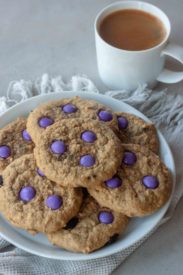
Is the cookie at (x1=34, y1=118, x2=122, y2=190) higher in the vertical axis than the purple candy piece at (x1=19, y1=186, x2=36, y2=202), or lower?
higher

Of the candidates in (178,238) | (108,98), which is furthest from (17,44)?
(178,238)

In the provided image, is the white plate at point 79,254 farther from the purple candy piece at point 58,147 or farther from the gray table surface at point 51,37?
the gray table surface at point 51,37

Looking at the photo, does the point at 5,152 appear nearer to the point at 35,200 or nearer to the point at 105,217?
the point at 35,200

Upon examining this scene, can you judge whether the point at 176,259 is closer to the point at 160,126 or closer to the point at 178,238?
the point at 178,238

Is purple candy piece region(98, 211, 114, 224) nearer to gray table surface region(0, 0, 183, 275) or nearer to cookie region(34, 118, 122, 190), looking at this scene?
cookie region(34, 118, 122, 190)

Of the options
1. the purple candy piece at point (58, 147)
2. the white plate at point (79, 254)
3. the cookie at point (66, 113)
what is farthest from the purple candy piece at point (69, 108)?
the white plate at point (79, 254)

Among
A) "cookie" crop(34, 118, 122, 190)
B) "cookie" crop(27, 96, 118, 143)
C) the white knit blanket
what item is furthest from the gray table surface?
"cookie" crop(34, 118, 122, 190)

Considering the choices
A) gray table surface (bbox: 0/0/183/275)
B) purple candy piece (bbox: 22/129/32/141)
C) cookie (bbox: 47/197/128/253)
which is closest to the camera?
cookie (bbox: 47/197/128/253)
